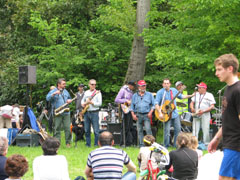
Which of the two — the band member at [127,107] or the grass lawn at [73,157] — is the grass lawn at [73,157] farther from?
the band member at [127,107]

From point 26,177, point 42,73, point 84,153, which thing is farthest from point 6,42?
point 26,177

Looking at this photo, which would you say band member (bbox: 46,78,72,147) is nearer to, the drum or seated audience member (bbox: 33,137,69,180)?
the drum

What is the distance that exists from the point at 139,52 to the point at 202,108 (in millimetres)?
5197

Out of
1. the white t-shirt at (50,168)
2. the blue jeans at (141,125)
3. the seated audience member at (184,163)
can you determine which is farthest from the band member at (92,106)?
the white t-shirt at (50,168)

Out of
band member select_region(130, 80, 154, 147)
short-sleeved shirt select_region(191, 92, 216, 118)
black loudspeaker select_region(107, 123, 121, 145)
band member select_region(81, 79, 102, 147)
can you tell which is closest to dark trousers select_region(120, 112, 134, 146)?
black loudspeaker select_region(107, 123, 121, 145)

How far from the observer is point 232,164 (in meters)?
4.39

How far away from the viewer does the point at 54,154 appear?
17.2 feet

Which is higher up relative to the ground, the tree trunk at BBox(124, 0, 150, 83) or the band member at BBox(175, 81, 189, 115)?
the tree trunk at BBox(124, 0, 150, 83)

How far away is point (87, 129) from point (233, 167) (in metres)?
7.95

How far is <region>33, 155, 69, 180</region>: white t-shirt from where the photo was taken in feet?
16.6

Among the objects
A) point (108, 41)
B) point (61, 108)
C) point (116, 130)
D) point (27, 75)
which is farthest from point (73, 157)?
point (108, 41)

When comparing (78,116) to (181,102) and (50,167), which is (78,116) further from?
(50,167)

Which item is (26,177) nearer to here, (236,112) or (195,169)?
(195,169)

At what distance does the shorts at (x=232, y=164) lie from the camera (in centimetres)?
437
